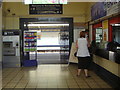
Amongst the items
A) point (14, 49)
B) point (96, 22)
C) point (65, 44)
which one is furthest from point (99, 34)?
point (14, 49)

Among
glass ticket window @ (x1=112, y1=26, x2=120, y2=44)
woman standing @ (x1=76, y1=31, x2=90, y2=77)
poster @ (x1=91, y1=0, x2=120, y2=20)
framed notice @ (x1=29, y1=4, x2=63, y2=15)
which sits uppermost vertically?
framed notice @ (x1=29, y1=4, x2=63, y2=15)

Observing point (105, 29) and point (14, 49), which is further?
point (14, 49)

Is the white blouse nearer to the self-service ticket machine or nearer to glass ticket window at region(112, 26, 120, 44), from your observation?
glass ticket window at region(112, 26, 120, 44)

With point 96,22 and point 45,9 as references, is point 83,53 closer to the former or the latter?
point 96,22

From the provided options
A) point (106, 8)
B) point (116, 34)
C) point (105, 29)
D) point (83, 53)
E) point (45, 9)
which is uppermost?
point (45, 9)

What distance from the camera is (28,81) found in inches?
238

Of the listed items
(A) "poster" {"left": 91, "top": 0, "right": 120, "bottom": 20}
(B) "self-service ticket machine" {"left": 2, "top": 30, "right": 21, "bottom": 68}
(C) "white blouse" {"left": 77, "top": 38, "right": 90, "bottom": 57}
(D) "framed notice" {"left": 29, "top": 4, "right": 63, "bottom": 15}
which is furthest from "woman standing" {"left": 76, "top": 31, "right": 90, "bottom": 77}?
(B) "self-service ticket machine" {"left": 2, "top": 30, "right": 21, "bottom": 68}

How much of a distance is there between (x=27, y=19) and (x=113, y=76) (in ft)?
17.8

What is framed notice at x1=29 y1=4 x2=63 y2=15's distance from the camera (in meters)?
9.21

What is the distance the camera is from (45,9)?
927cm

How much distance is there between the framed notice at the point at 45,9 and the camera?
921cm

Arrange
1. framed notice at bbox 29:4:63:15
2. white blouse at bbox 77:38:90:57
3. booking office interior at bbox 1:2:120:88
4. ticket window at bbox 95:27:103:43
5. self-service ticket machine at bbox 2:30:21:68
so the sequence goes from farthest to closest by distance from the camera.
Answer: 1. framed notice at bbox 29:4:63:15
2. self-service ticket machine at bbox 2:30:21:68
3. ticket window at bbox 95:27:103:43
4. white blouse at bbox 77:38:90:57
5. booking office interior at bbox 1:2:120:88

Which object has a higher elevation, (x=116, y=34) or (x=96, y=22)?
(x=96, y=22)

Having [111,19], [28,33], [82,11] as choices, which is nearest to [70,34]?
[82,11]
